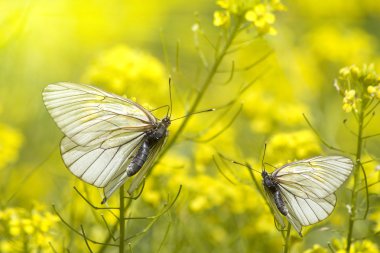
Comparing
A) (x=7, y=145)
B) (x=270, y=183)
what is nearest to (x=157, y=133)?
(x=270, y=183)

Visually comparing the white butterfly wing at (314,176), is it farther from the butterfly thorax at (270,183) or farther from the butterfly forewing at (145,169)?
the butterfly forewing at (145,169)

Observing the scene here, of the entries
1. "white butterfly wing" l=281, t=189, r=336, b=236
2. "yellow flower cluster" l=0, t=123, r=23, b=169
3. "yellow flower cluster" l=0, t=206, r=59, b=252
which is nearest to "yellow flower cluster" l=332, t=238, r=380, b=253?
"white butterfly wing" l=281, t=189, r=336, b=236

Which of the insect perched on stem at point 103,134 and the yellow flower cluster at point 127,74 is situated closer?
the insect perched on stem at point 103,134

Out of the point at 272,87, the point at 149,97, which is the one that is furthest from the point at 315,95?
the point at 149,97

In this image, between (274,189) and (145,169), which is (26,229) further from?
(274,189)

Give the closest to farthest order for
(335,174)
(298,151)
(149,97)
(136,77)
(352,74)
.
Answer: (335,174)
(352,74)
(298,151)
(136,77)
(149,97)

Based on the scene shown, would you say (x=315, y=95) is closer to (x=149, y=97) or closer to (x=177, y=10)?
(x=149, y=97)

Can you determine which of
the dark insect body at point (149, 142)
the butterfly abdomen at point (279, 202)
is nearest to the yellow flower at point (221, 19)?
the dark insect body at point (149, 142)
